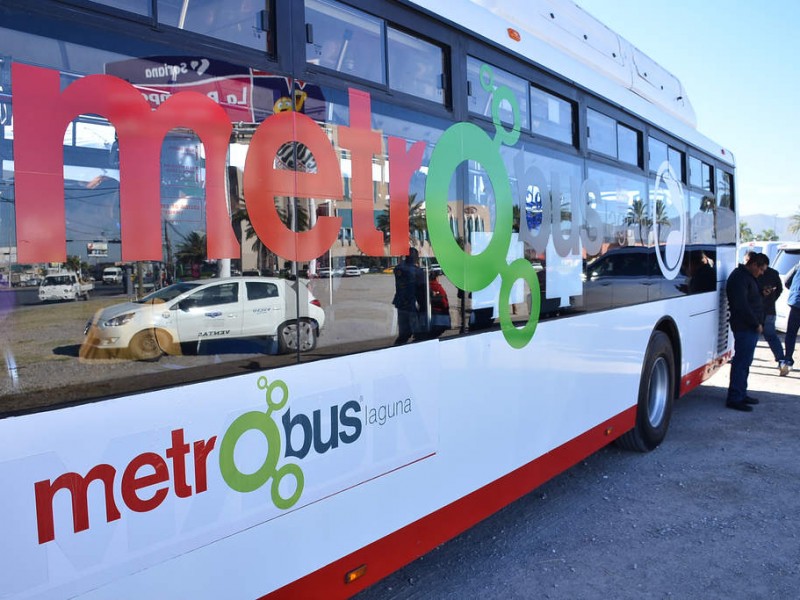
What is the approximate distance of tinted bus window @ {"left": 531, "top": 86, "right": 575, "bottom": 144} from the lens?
12.4 ft

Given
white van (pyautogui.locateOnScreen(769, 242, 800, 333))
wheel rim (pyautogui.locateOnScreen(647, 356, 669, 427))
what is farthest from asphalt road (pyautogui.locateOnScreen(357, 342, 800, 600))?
white van (pyautogui.locateOnScreen(769, 242, 800, 333))

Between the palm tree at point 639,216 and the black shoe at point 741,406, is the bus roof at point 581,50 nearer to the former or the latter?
the palm tree at point 639,216

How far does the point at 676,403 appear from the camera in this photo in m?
7.88

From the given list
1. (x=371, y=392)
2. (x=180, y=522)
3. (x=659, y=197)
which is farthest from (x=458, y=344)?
(x=659, y=197)

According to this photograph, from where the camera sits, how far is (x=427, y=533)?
9.82 feet

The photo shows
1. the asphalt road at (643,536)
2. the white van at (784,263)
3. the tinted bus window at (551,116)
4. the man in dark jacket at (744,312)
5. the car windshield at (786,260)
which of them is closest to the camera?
the asphalt road at (643,536)

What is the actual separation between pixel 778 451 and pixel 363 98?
5.63 metres

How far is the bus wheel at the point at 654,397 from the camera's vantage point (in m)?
5.48

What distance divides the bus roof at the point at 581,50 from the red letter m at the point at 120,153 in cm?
140

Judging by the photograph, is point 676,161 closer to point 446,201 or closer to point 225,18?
point 446,201

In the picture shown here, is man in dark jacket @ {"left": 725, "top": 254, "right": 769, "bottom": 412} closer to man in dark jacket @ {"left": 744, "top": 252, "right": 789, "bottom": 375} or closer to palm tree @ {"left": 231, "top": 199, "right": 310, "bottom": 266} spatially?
man in dark jacket @ {"left": 744, "top": 252, "right": 789, "bottom": 375}

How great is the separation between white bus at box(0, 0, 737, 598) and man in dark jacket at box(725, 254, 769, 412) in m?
3.88

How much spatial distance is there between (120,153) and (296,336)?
90cm

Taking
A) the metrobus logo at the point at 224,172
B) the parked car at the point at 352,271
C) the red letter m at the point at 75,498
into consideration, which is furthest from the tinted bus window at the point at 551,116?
the red letter m at the point at 75,498
